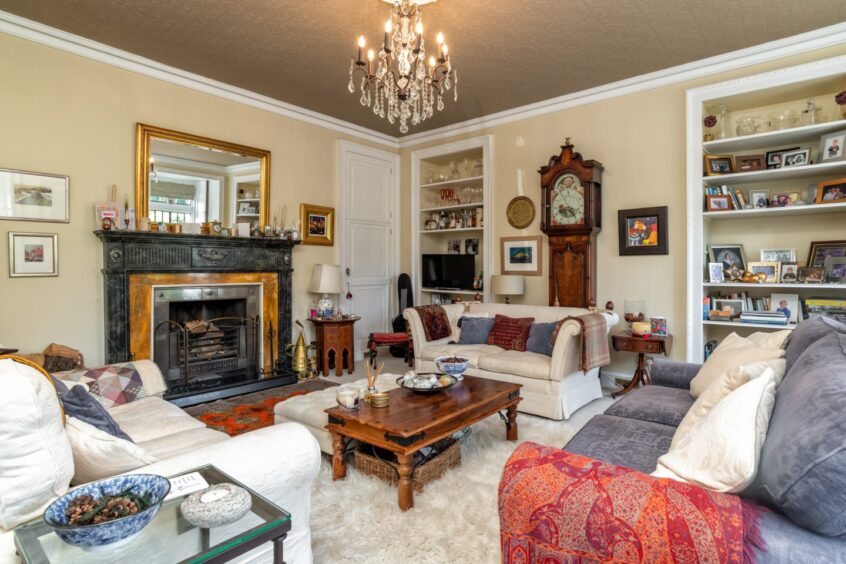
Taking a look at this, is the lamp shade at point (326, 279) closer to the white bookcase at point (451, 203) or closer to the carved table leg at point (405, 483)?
the white bookcase at point (451, 203)

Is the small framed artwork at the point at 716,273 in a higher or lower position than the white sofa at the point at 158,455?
higher

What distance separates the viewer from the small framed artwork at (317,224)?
5.25 meters

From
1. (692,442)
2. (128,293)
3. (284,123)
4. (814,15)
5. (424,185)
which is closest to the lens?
(692,442)

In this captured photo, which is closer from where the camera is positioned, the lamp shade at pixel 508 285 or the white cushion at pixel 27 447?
the white cushion at pixel 27 447

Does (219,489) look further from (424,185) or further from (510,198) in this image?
(424,185)

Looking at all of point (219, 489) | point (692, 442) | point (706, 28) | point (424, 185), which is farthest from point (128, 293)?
point (706, 28)

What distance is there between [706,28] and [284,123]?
401cm

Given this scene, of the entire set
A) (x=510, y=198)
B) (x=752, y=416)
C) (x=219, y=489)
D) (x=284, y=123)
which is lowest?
(x=219, y=489)

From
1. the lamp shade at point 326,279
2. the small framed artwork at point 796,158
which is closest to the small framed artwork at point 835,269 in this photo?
the small framed artwork at point 796,158

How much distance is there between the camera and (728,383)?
66.5 inches

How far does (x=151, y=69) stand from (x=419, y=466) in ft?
13.2

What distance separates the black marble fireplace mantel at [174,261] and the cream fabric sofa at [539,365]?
59.9 inches

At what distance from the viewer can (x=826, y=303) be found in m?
3.53

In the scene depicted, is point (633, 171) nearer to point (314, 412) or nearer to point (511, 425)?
point (511, 425)
